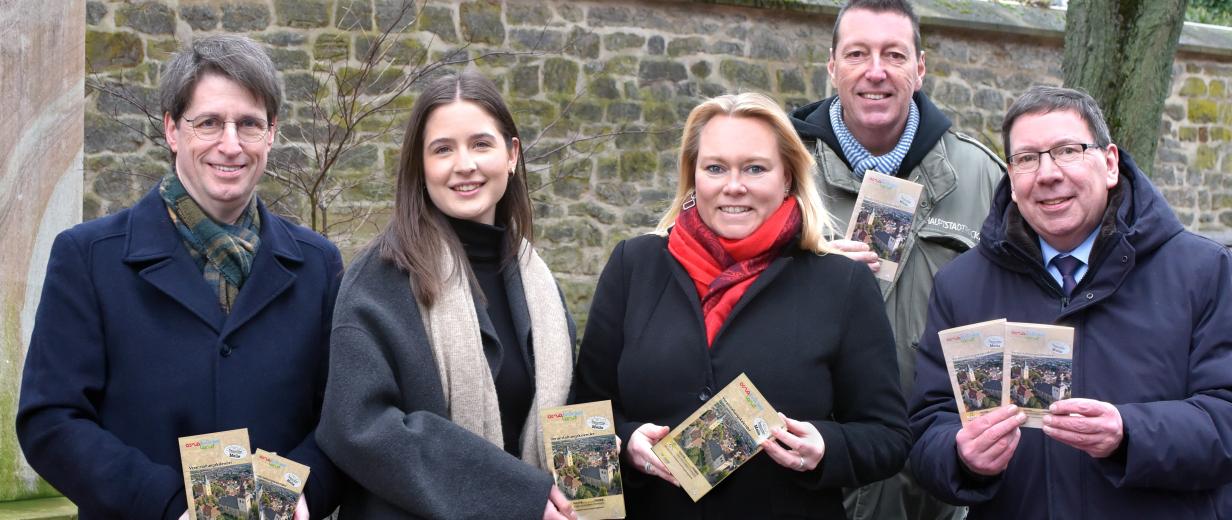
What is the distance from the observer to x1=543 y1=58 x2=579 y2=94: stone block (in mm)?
9828

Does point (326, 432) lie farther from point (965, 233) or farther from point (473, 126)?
point (965, 233)

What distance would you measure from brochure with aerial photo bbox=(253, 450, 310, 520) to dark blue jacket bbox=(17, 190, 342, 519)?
116mm

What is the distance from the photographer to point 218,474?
291 cm

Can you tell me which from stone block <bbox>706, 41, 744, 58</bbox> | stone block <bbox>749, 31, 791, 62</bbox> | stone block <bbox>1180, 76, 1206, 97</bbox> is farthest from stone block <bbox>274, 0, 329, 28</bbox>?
stone block <bbox>1180, 76, 1206, 97</bbox>

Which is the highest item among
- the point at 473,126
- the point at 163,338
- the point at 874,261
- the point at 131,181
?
the point at 473,126

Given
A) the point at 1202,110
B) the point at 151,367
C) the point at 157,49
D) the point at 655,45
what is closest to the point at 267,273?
the point at 151,367

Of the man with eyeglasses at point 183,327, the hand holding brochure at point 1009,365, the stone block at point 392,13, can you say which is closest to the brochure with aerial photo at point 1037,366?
the hand holding brochure at point 1009,365

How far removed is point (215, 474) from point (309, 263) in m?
0.68

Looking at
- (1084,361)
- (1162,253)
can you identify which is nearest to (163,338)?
(1084,361)

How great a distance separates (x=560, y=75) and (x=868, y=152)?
608 cm

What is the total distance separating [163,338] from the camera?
309 cm

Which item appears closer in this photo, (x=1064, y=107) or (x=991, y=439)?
(x=991, y=439)

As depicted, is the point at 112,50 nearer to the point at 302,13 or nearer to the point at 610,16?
the point at 302,13

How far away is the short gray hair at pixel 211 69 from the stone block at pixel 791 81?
7869 millimetres
